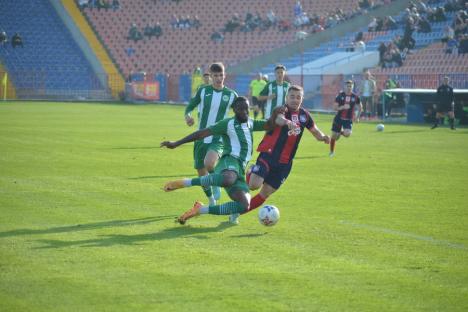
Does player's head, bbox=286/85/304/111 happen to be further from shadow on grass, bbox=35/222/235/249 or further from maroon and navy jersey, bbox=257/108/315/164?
shadow on grass, bbox=35/222/235/249

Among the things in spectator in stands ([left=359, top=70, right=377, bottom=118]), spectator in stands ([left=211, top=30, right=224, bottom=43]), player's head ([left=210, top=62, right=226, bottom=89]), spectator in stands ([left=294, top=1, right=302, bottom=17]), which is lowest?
spectator in stands ([left=359, top=70, right=377, bottom=118])

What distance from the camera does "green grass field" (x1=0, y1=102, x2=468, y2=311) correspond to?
6.95 meters

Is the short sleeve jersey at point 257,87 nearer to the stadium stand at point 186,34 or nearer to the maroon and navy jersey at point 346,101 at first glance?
the stadium stand at point 186,34

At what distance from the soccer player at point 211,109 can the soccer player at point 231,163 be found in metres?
1.31

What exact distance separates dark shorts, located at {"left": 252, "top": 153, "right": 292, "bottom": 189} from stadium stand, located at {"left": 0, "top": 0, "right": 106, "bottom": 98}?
141 feet

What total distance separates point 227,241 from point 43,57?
4671cm

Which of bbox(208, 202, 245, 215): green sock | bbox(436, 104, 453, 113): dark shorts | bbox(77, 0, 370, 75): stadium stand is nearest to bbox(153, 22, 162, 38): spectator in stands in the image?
bbox(77, 0, 370, 75): stadium stand

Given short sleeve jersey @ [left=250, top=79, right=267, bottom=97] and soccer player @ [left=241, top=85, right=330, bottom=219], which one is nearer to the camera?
soccer player @ [left=241, top=85, right=330, bottom=219]

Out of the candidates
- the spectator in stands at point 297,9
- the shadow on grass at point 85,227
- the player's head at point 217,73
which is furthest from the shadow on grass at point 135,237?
the spectator in stands at point 297,9

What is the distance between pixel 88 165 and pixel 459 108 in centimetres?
2049

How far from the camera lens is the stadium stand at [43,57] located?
171ft

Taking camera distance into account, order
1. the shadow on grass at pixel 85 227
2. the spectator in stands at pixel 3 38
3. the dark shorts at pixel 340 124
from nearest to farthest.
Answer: the shadow on grass at pixel 85 227, the dark shorts at pixel 340 124, the spectator in stands at pixel 3 38

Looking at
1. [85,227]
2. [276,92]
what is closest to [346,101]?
[276,92]

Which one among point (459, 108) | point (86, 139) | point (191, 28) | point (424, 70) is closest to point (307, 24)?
point (191, 28)
